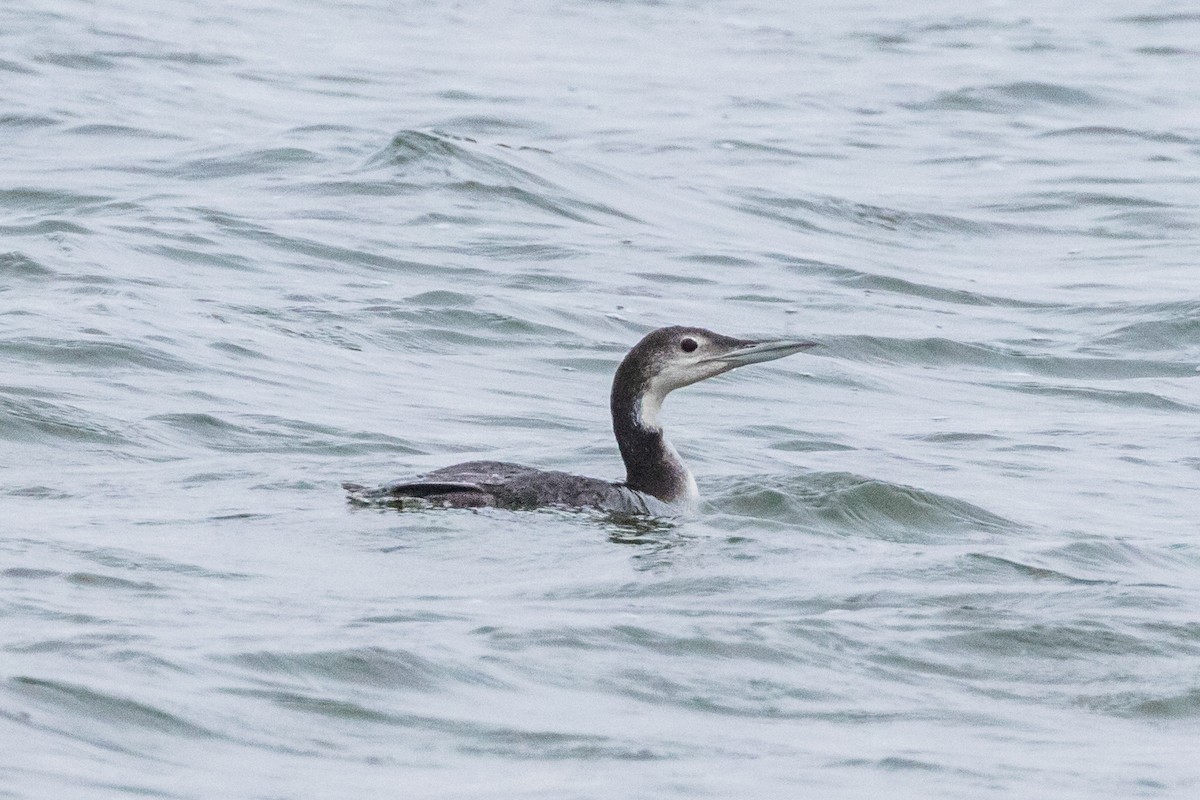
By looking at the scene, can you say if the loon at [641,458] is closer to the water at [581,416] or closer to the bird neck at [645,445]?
the bird neck at [645,445]

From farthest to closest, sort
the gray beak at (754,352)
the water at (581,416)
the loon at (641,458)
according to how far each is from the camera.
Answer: the gray beak at (754,352) < the loon at (641,458) < the water at (581,416)

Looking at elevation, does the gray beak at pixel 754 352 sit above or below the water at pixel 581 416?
above

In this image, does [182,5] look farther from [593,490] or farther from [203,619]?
[203,619]

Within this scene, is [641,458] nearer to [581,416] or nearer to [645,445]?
[645,445]

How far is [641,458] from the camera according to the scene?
996 cm

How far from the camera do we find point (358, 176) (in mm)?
18656

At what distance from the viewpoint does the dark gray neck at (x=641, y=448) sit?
9.87 m

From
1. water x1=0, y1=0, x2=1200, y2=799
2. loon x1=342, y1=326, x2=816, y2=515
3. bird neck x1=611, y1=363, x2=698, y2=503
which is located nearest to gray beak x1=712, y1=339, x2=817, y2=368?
loon x1=342, y1=326, x2=816, y2=515

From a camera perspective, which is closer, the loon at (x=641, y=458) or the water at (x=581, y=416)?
the water at (x=581, y=416)

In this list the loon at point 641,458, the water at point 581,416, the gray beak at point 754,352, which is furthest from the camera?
the gray beak at point 754,352

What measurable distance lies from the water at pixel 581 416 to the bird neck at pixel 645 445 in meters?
0.25

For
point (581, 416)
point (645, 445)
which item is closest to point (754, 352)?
point (645, 445)

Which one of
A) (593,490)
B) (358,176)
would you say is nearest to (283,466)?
(593,490)

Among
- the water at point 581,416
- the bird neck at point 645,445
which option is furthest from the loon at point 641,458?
the water at point 581,416
